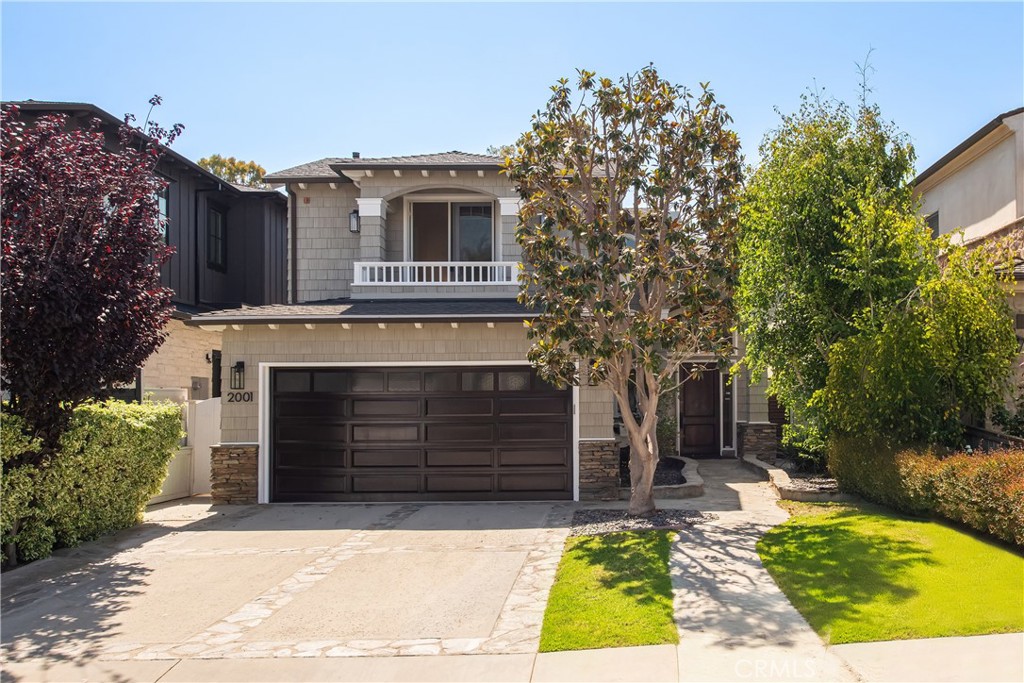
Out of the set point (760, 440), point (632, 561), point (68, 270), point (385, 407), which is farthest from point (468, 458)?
point (760, 440)

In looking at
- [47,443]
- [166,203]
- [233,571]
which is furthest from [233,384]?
[166,203]

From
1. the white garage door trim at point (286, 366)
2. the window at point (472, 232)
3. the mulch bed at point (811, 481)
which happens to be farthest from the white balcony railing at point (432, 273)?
the mulch bed at point (811, 481)

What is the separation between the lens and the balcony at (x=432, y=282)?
16453mm

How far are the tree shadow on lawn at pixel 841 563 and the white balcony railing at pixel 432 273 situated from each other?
7.94 metres

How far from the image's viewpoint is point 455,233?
17516mm

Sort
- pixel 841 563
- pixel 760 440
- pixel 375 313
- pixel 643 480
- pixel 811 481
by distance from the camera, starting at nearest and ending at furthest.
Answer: pixel 841 563, pixel 643 480, pixel 811 481, pixel 375 313, pixel 760 440

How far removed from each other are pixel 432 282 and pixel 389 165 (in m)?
2.46

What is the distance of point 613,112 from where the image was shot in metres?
10.9

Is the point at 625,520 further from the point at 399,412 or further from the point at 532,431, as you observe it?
the point at 399,412

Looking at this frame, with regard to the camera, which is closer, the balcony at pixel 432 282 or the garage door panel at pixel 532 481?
the garage door panel at pixel 532 481

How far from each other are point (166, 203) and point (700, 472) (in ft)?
43.5

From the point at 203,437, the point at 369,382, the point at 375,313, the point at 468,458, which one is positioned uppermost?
the point at 375,313

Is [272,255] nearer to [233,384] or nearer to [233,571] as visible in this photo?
[233,384]

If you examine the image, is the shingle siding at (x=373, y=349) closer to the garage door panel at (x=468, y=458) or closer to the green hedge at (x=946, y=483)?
the garage door panel at (x=468, y=458)
